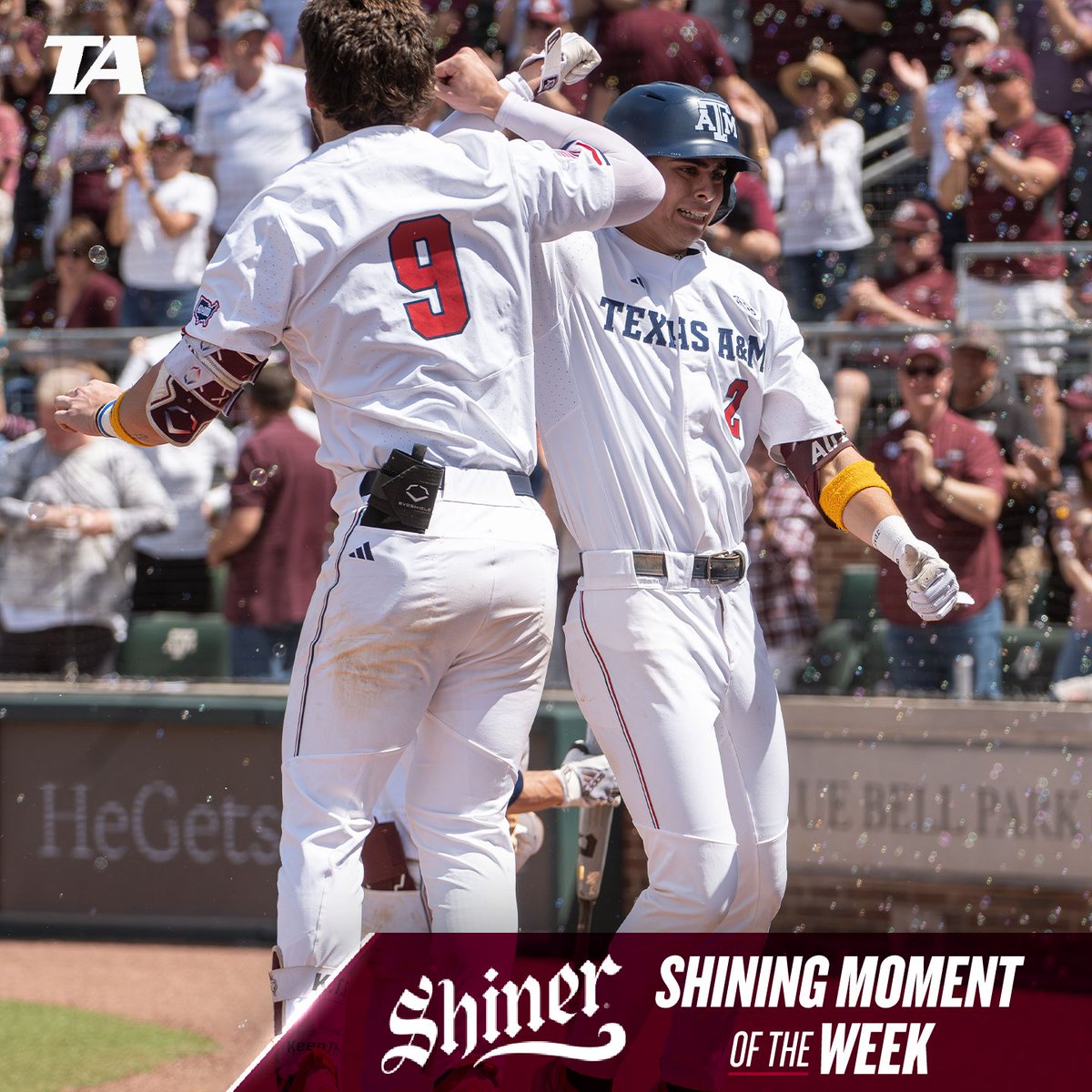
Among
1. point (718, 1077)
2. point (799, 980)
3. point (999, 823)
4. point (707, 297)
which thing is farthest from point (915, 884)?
point (707, 297)

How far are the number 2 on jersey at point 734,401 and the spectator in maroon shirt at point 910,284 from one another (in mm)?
2791

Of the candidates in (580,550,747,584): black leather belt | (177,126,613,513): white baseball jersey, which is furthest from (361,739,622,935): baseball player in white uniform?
(177,126,613,513): white baseball jersey

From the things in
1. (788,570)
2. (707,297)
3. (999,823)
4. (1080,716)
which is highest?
(707,297)

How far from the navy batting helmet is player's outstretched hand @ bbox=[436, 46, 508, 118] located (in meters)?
0.42

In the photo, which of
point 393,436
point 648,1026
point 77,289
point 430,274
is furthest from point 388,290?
point 77,289

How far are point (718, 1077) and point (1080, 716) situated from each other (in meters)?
2.79

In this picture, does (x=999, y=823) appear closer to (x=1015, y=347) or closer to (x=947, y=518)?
(x=947, y=518)

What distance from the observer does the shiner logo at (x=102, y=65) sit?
7.23 meters

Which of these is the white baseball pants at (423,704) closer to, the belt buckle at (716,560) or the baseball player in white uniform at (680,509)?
the baseball player in white uniform at (680,509)

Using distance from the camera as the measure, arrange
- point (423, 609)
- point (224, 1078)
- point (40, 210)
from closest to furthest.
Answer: point (423, 609), point (224, 1078), point (40, 210)

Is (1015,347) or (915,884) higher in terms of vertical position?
(1015,347)

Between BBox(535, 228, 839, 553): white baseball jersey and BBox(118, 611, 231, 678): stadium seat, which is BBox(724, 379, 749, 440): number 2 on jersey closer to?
BBox(535, 228, 839, 553): white baseball jersey

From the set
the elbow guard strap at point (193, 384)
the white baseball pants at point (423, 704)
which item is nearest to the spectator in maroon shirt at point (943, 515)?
the white baseball pants at point (423, 704)

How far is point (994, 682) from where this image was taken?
577 cm
